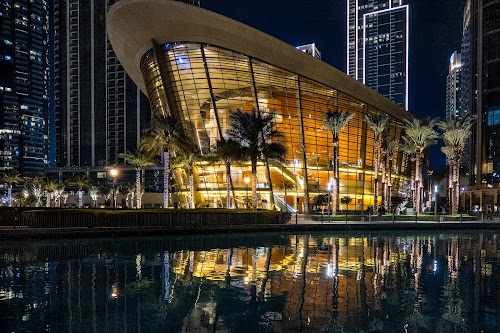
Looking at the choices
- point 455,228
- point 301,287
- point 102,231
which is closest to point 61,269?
point 301,287

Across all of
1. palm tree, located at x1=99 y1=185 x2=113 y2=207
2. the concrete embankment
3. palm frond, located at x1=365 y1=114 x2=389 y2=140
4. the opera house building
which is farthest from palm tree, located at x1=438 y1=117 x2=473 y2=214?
palm tree, located at x1=99 y1=185 x2=113 y2=207

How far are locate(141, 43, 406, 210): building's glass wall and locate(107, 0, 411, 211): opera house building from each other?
140mm

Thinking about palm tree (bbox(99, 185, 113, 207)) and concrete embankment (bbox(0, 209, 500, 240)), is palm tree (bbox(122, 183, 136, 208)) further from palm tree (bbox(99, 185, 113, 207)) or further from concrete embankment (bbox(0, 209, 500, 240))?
concrete embankment (bbox(0, 209, 500, 240))

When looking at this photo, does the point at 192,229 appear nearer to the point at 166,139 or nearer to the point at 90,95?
the point at 166,139

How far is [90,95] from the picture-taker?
157 m

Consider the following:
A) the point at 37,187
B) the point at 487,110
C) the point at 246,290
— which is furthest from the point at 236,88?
the point at 487,110

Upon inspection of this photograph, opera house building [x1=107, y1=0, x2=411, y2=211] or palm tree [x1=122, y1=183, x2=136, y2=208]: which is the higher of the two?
opera house building [x1=107, y1=0, x2=411, y2=211]

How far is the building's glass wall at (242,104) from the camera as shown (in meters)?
63.2

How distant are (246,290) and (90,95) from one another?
509 ft

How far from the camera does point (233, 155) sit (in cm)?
4925

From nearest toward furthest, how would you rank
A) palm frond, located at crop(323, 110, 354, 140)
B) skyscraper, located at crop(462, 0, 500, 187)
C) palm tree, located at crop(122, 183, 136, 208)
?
1. palm frond, located at crop(323, 110, 354, 140)
2. palm tree, located at crop(122, 183, 136, 208)
3. skyscraper, located at crop(462, 0, 500, 187)

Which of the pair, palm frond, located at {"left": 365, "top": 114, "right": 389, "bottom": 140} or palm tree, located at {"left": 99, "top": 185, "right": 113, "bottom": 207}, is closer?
palm frond, located at {"left": 365, "top": 114, "right": 389, "bottom": 140}

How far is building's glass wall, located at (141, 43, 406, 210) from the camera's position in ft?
207

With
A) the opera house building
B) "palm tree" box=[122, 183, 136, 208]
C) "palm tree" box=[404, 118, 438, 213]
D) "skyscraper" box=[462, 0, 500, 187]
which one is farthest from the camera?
"skyscraper" box=[462, 0, 500, 187]
